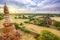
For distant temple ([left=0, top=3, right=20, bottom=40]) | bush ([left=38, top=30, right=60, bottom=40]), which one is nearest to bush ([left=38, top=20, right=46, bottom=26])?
bush ([left=38, top=30, right=60, bottom=40])

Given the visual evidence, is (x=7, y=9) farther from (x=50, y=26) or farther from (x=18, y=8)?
(x=50, y=26)

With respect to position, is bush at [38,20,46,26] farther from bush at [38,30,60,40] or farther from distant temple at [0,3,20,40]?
distant temple at [0,3,20,40]

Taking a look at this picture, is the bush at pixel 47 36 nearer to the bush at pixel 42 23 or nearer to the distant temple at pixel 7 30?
the bush at pixel 42 23

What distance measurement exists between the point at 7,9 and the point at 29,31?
0.56 m

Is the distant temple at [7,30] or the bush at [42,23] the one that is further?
the bush at [42,23]

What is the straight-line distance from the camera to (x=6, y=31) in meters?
A: 3.15

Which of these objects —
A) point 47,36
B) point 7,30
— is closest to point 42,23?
point 47,36

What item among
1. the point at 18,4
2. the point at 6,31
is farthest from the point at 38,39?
the point at 18,4

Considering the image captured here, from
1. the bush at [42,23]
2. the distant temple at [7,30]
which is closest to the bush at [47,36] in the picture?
the bush at [42,23]

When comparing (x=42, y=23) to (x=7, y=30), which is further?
(x=42, y=23)

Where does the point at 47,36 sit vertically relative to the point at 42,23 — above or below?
below

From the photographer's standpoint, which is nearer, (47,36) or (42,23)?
(47,36)

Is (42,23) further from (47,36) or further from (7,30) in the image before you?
(7,30)

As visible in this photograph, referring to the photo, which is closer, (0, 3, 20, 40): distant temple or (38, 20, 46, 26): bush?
(0, 3, 20, 40): distant temple
